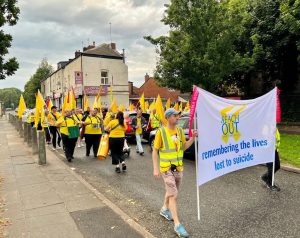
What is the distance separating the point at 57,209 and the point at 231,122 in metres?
3.43

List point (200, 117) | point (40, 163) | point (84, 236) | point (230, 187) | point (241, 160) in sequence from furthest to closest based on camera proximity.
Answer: point (40, 163), point (230, 187), point (241, 160), point (200, 117), point (84, 236)

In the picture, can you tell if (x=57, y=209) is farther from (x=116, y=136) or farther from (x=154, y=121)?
(x=154, y=121)

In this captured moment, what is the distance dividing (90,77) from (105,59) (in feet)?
10.1

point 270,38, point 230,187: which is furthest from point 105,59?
point 230,187

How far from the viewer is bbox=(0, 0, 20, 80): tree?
39.9 feet

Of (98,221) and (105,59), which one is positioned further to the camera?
(105,59)

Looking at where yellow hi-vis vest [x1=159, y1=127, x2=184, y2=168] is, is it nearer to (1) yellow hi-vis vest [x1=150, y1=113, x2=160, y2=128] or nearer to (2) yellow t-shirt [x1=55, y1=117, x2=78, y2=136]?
(2) yellow t-shirt [x1=55, y1=117, x2=78, y2=136]

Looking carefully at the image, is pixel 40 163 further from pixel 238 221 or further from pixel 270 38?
pixel 270 38

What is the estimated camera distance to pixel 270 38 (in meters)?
18.8

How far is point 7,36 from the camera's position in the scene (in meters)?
12.5

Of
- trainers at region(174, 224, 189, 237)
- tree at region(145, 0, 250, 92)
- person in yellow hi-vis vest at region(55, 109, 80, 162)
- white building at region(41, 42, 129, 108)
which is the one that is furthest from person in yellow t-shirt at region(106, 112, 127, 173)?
white building at region(41, 42, 129, 108)

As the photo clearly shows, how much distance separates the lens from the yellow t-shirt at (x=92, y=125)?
40.1ft

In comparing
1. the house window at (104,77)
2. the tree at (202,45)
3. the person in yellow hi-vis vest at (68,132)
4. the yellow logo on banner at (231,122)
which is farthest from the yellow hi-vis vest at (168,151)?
the house window at (104,77)

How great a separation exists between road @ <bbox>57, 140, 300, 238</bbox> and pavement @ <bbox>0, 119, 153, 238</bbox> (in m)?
0.39
